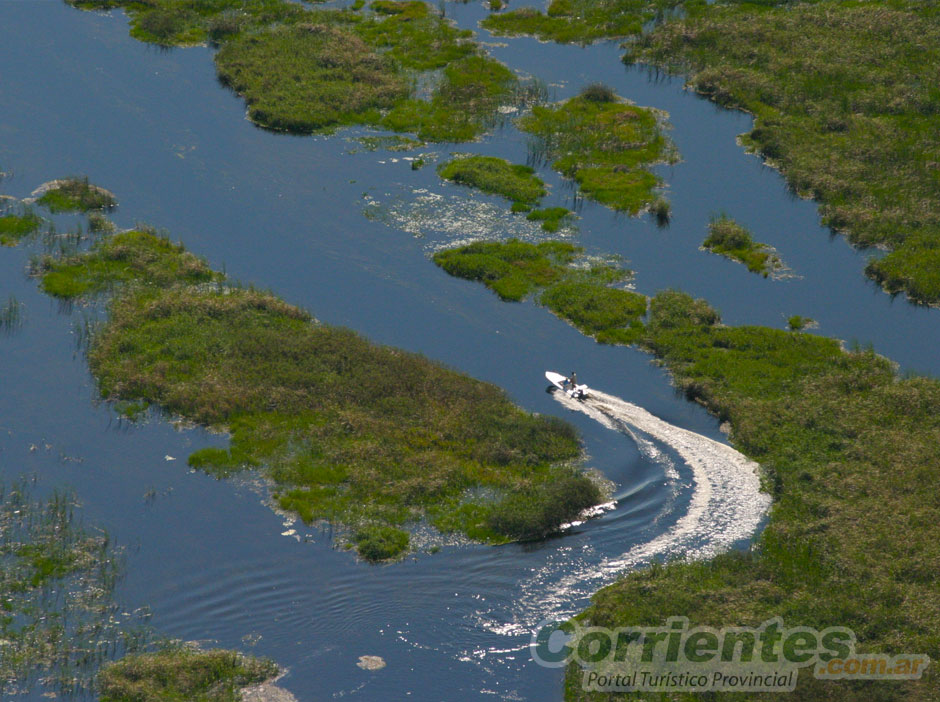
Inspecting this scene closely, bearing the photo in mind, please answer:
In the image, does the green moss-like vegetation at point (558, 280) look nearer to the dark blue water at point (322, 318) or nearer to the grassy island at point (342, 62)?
the dark blue water at point (322, 318)

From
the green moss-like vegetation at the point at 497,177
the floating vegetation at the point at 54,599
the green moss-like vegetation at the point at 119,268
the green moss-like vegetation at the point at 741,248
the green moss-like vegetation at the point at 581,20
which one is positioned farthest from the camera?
the green moss-like vegetation at the point at 581,20

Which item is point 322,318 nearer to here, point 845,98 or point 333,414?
point 333,414

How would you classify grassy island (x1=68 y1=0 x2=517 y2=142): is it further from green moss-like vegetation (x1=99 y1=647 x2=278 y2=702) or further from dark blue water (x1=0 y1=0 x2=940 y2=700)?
green moss-like vegetation (x1=99 y1=647 x2=278 y2=702)

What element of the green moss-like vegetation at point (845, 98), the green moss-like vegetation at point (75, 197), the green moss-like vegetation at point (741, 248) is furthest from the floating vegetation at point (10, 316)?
the green moss-like vegetation at point (845, 98)

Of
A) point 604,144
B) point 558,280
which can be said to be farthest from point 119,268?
point 604,144

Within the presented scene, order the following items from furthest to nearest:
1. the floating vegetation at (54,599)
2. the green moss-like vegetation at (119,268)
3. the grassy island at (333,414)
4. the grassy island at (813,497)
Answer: the green moss-like vegetation at (119,268), the grassy island at (333,414), the grassy island at (813,497), the floating vegetation at (54,599)
